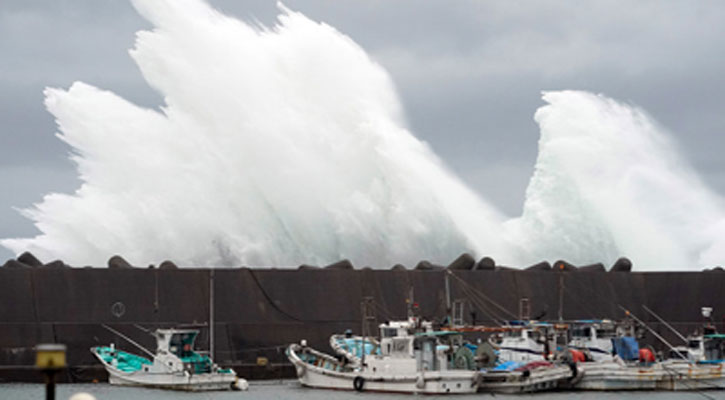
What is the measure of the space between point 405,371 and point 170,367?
29.1 ft

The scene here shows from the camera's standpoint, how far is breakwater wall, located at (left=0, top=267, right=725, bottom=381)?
1791 inches

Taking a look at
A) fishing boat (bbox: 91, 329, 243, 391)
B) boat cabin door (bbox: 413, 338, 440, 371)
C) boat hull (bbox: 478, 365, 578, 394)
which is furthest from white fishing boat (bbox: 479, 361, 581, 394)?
fishing boat (bbox: 91, 329, 243, 391)

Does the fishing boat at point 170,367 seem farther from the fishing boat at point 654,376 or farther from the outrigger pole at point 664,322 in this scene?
the outrigger pole at point 664,322

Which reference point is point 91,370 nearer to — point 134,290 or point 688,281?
point 134,290

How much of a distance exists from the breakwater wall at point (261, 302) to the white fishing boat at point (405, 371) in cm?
369

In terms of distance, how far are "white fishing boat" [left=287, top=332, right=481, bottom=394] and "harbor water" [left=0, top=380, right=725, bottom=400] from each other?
43 centimetres

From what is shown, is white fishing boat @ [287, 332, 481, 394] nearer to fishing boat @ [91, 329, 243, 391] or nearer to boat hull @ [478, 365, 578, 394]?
boat hull @ [478, 365, 578, 394]

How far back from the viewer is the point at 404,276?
50625mm

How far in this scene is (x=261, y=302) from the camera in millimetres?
48000

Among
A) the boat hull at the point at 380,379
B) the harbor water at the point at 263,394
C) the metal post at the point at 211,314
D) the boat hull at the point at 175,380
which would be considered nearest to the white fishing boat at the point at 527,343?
the harbor water at the point at 263,394

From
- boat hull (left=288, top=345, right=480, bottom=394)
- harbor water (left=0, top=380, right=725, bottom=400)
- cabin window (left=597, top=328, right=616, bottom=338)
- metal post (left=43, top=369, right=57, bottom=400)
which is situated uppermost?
cabin window (left=597, top=328, right=616, bottom=338)

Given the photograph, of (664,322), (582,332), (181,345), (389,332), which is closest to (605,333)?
(582,332)

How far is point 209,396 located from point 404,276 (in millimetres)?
12856

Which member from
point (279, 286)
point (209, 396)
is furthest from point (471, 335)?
point (209, 396)
